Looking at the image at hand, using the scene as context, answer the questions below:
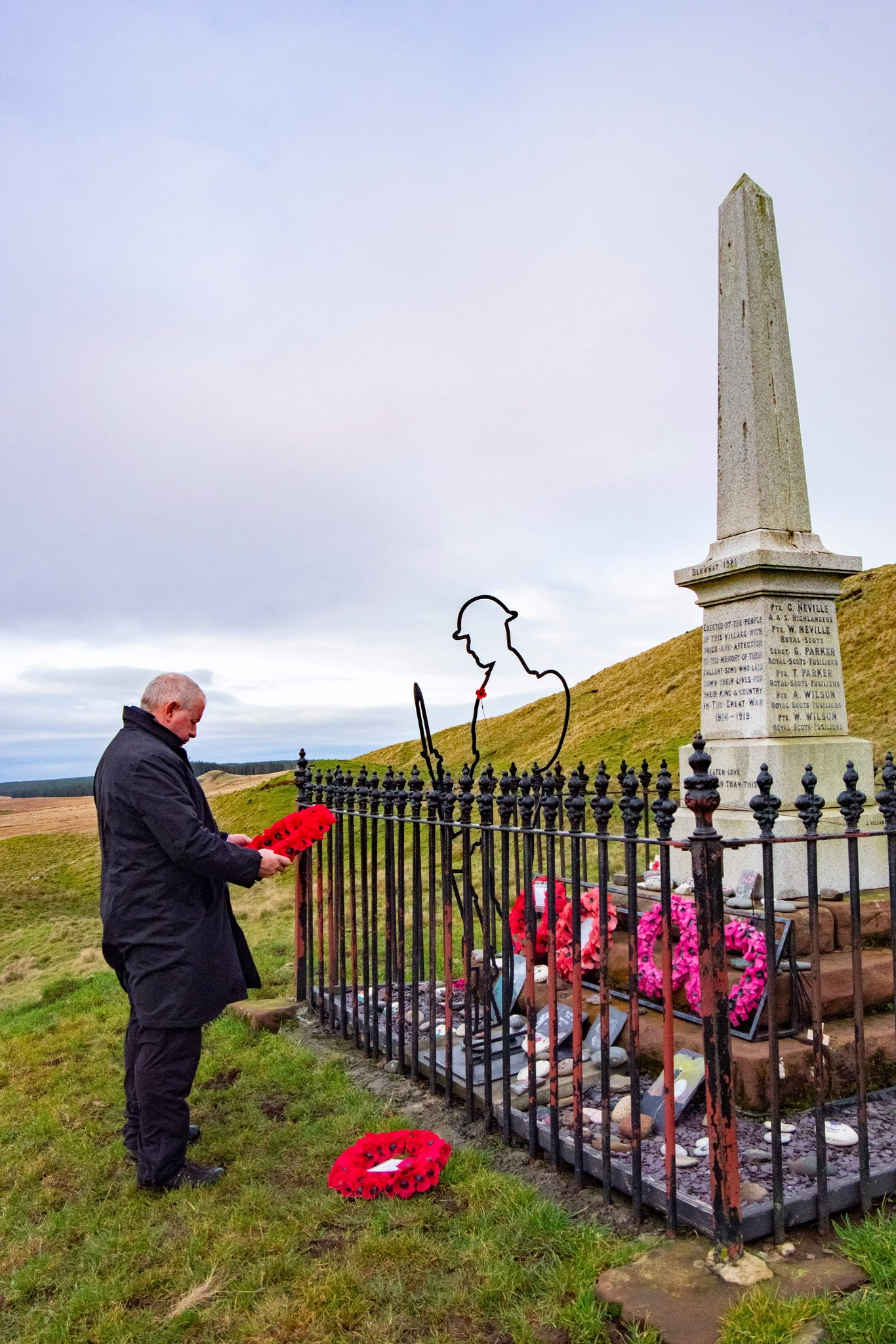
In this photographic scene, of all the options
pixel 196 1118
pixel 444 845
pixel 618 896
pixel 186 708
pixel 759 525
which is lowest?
pixel 196 1118

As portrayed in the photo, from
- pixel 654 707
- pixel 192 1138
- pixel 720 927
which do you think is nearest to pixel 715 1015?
pixel 720 927

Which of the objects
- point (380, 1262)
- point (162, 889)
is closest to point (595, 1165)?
point (380, 1262)

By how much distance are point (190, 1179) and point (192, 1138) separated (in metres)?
0.55

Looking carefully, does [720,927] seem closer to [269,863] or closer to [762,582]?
[269,863]

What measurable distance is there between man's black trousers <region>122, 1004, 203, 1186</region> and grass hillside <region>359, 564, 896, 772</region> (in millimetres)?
14340

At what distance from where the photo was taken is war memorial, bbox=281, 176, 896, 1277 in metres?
3.45

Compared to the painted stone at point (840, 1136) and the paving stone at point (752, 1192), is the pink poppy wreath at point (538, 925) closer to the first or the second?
the painted stone at point (840, 1136)

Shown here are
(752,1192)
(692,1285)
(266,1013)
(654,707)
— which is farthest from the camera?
(654,707)

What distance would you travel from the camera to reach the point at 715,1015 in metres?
3.24

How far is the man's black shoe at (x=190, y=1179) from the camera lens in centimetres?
417

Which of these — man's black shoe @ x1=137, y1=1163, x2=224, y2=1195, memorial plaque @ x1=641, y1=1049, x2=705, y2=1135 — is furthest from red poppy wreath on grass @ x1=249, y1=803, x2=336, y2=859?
memorial plaque @ x1=641, y1=1049, x2=705, y2=1135

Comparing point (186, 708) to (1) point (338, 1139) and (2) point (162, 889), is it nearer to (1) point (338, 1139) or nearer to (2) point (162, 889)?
(2) point (162, 889)

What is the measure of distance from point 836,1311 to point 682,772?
4.16 meters

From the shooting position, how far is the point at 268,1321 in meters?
3.06
